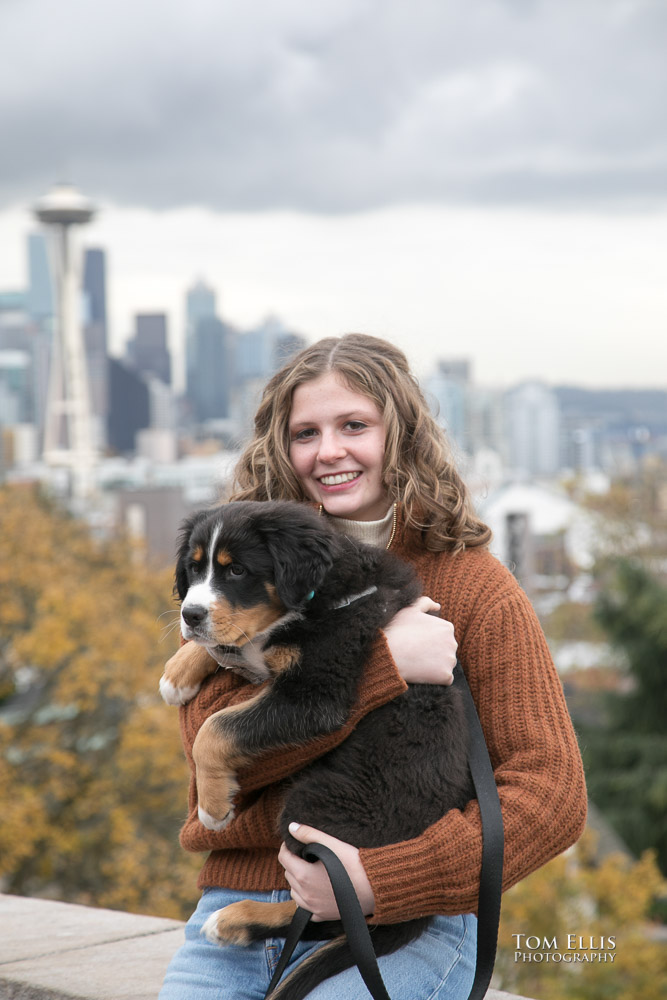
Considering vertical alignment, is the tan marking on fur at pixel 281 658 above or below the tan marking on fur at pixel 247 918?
above

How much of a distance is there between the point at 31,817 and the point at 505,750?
11.0 m

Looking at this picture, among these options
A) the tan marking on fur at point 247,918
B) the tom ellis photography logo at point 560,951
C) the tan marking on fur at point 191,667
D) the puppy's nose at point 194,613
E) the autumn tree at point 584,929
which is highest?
the puppy's nose at point 194,613

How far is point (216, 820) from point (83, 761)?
12.9 meters

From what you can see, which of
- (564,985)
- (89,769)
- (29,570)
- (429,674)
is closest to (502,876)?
(429,674)

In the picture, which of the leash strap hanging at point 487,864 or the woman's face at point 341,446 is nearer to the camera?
the leash strap hanging at point 487,864

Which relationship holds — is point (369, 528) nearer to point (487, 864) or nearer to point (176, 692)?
point (176, 692)

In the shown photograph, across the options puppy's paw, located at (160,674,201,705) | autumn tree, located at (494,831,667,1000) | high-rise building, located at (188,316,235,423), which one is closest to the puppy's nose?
Answer: puppy's paw, located at (160,674,201,705)

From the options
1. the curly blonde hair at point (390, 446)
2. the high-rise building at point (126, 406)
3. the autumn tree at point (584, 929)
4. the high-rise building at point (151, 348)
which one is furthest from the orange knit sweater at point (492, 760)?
the high-rise building at point (151, 348)

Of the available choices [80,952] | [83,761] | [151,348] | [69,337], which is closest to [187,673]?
[80,952]

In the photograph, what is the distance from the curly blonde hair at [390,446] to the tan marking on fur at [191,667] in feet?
1.87

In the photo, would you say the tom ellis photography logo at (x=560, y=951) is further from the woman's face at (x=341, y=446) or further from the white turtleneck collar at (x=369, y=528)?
the woman's face at (x=341, y=446)

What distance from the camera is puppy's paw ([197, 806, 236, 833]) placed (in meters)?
2.89

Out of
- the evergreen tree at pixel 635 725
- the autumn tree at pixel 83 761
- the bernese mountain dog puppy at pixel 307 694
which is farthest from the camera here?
the evergreen tree at pixel 635 725

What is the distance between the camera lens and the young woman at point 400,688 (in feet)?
8.48
